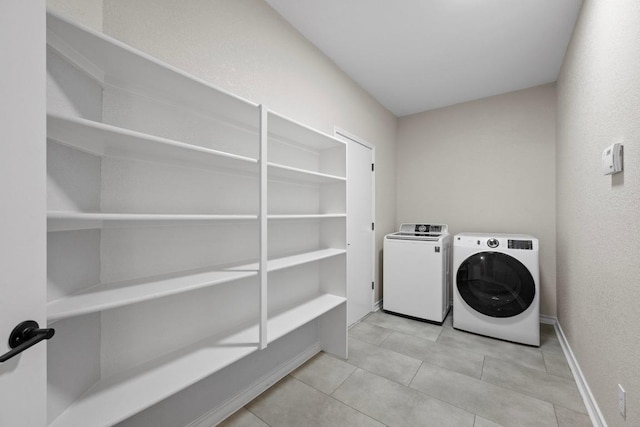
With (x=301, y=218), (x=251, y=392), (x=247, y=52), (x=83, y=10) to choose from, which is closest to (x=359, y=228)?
(x=301, y=218)

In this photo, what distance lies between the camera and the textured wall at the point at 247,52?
118 centimetres

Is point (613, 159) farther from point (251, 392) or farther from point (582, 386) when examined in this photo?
point (251, 392)

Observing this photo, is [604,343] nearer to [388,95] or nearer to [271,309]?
[271,309]

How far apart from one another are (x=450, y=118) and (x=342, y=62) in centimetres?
170

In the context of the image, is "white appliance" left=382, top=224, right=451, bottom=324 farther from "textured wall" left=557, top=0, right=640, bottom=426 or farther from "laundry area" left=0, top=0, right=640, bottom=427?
"textured wall" left=557, top=0, right=640, bottom=426

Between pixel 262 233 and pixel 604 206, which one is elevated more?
pixel 604 206

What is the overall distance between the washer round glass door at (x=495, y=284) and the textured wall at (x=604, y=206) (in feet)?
0.97

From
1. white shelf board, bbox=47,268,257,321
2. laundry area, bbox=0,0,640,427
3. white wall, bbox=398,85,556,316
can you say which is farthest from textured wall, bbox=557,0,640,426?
white shelf board, bbox=47,268,257,321

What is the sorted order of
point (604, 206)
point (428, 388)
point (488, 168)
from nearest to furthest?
point (604, 206)
point (428, 388)
point (488, 168)

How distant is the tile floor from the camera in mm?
1460

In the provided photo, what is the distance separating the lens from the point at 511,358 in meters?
2.07

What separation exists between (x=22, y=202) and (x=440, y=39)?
2591 millimetres

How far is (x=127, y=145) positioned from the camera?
1016 mm

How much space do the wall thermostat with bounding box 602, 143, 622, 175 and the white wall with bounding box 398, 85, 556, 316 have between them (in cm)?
181
